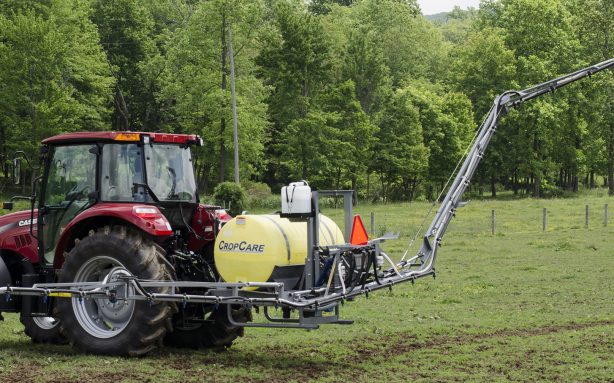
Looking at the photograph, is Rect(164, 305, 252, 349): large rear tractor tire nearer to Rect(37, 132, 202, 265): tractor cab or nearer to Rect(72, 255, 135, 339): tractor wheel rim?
Rect(72, 255, 135, 339): tractor wheel rim

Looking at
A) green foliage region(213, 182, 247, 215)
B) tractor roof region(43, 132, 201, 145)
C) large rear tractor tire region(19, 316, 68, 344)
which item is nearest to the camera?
tractor roof region(43, 132, 201, 145)

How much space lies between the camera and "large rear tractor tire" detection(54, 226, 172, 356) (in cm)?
1214

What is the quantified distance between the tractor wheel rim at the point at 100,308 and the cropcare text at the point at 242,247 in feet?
4.98

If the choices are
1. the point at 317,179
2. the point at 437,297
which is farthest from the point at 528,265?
the point at 317,179

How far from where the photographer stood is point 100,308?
12.9 meters

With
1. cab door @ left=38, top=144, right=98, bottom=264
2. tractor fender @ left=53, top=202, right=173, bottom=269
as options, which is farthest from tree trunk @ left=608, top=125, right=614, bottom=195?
tractor fender @ left=53, top=202, right=173, bottom=269

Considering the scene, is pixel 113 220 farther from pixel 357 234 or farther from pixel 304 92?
pixel 304 92

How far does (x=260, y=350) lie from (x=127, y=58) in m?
66.6

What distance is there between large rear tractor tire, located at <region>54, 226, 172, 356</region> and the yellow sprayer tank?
921 mm

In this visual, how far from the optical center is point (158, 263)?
12.3m

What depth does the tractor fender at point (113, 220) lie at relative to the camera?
12.3 m

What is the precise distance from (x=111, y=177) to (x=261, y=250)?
264 centimetres

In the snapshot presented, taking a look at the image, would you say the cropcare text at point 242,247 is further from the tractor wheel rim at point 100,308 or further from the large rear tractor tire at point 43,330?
the large rear tractor tire at point 43,330

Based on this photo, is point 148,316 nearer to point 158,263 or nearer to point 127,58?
point 158,263
